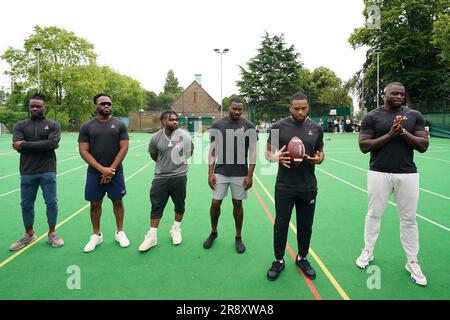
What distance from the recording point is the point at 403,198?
348 cm

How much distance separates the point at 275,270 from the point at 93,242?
8.35 feet

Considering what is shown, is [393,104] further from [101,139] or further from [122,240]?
[122,240]

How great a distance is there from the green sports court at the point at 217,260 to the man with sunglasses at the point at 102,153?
0.66m

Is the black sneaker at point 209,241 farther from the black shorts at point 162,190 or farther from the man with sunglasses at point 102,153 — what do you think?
the man with sunglasses at point 102,153

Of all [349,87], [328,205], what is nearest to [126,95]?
[349,87]

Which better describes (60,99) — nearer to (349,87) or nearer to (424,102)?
(349,87)

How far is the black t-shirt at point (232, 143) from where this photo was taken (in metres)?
4.21

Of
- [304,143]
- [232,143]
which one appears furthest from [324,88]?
[304,143]

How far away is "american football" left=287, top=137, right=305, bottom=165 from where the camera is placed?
3375mm

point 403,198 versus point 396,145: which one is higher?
point 396,145

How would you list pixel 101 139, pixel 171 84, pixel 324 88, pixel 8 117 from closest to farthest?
1. pixel 101 139
2. pixel 8 117
3. pixel 324 88
4. pixel 171 84
